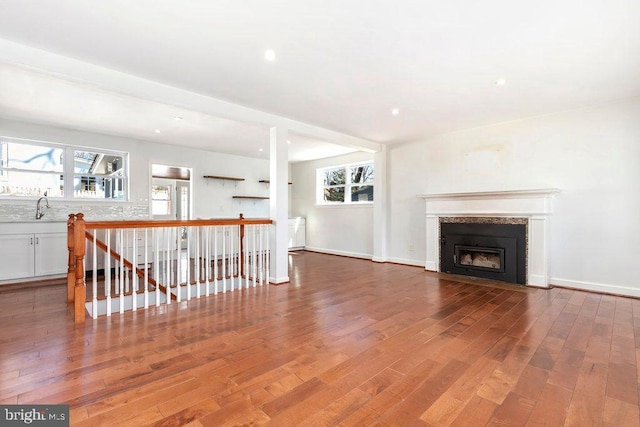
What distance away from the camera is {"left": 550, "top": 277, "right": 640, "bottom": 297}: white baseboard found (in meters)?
3.84

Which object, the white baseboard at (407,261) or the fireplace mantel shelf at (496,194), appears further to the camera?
the white baseboard at (407,261)

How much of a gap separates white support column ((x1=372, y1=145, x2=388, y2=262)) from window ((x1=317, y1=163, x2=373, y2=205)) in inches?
23.7

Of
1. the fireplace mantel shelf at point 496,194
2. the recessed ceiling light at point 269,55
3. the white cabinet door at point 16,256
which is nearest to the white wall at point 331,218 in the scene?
the fireplace mantel shelf at point 496,194

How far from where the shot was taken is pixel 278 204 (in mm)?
4527

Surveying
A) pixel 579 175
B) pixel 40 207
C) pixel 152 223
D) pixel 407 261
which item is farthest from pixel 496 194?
pixel 40 207

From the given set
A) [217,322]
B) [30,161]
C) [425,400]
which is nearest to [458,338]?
[425,400]

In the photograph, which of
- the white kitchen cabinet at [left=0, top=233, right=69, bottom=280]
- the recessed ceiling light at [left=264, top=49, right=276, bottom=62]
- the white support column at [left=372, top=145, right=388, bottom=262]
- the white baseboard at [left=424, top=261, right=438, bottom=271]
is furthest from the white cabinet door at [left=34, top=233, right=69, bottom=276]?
the white baseboard at [left=424, top=261, right=438, bottom=271]

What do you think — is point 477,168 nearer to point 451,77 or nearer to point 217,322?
point 451,77

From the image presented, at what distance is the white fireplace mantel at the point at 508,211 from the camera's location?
14.2ft

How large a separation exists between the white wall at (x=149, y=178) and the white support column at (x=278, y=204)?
3166 millimetres

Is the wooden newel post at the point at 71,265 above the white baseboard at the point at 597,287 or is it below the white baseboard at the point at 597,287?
above

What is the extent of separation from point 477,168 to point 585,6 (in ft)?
10.5

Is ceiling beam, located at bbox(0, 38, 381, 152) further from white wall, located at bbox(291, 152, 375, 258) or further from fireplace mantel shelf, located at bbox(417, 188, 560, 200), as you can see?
white wall, located at bbox(291, 152, 375, 258)

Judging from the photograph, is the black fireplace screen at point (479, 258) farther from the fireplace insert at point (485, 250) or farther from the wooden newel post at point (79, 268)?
the wooden newel post at point (79, 268)
